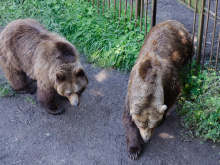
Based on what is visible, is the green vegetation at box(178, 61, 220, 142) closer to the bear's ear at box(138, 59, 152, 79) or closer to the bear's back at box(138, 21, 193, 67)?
the bear's back at box(138, 21, 193, 67)

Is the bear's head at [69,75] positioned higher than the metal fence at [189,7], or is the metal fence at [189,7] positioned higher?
the metal fence at [189,7]

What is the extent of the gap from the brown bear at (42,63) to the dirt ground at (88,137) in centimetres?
38

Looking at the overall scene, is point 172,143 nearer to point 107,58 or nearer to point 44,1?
point 107,58

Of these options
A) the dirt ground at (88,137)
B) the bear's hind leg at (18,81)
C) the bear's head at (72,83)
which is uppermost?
the bear's head at (72,83)

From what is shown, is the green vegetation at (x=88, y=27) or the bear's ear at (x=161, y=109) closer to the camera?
the bear's ear at (x=161, y=109)

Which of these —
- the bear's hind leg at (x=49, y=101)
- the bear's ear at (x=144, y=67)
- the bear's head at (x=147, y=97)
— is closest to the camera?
the bear's head at (x=147, y=97)

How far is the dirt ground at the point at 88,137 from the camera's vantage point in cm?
452

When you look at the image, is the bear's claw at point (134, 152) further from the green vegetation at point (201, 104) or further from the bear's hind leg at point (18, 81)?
the bear's hind leg at point (18, 81)

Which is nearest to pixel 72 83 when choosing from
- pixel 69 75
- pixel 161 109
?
pixel 69 75

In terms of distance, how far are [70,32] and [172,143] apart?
4154mm

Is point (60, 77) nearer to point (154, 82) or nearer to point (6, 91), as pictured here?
point (154, 82)

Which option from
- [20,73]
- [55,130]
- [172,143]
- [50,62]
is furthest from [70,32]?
[172,143]

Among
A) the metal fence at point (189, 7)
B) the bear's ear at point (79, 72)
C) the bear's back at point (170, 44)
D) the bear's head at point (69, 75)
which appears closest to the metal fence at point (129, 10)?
the metal fence at point (189, 7)

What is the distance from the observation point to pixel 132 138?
459cm
